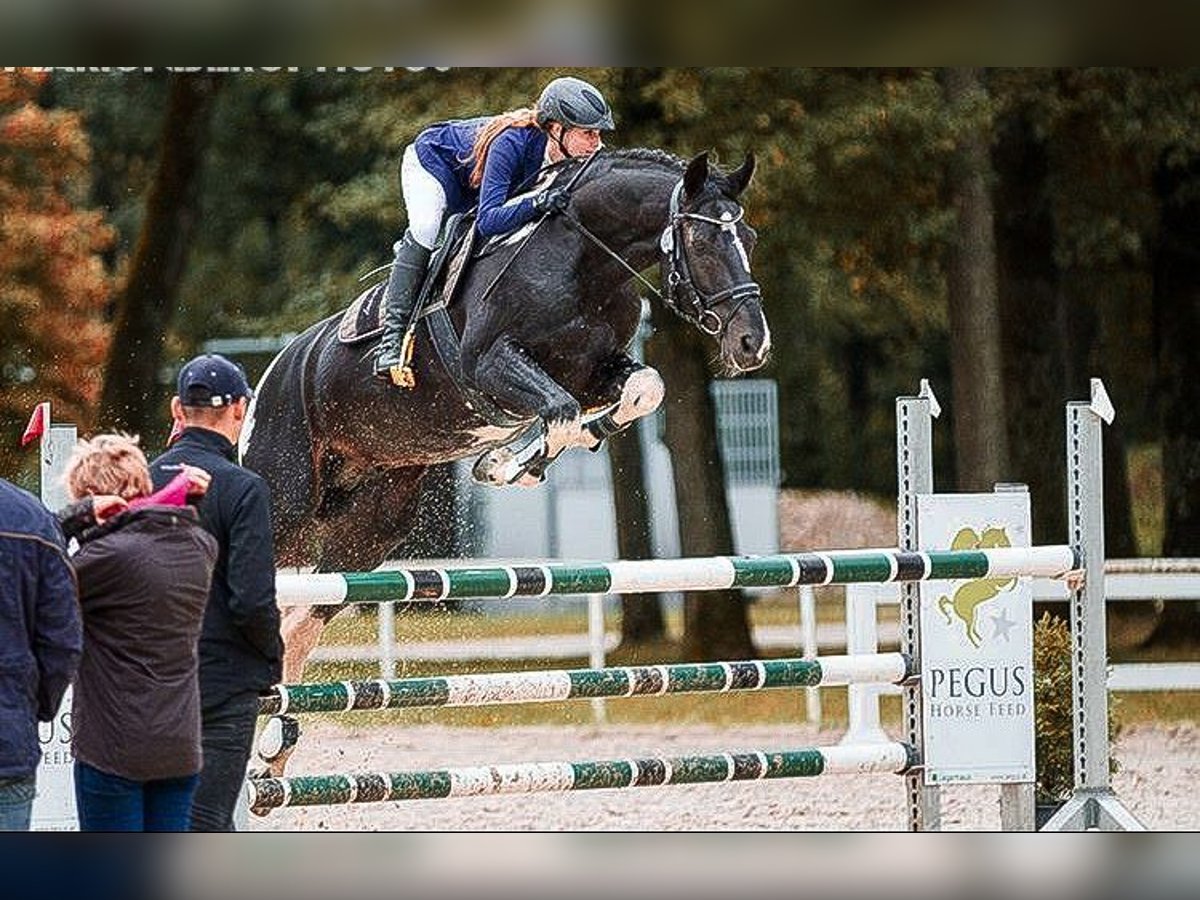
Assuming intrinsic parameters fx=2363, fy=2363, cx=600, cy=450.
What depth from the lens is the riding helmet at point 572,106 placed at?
5340mm

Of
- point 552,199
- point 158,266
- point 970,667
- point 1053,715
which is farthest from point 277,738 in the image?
point 158,266

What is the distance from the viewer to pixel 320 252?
38.2 ft

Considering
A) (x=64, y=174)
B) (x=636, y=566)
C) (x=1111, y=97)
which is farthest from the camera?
(x=64, y=174)

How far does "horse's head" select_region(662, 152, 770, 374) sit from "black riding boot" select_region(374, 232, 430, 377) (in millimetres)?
690

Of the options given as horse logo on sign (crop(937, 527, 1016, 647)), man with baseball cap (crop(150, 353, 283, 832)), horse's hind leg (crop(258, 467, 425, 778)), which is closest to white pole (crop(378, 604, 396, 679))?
horse's hind leg (crop(258, 467, 425, 778))

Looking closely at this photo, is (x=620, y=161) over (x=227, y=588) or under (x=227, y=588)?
over

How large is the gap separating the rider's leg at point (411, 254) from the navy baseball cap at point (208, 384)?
1.65 metres

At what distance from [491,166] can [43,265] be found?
21.4 feet

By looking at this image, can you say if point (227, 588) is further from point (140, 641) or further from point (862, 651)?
point (862, 651)

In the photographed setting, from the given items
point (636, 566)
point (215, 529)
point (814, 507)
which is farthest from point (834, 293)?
point (215, 529)

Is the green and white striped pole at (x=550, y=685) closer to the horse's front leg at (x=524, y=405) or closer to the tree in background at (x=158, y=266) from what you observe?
the horse's front leg at (x=524, y=405)

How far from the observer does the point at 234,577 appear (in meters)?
3.87
